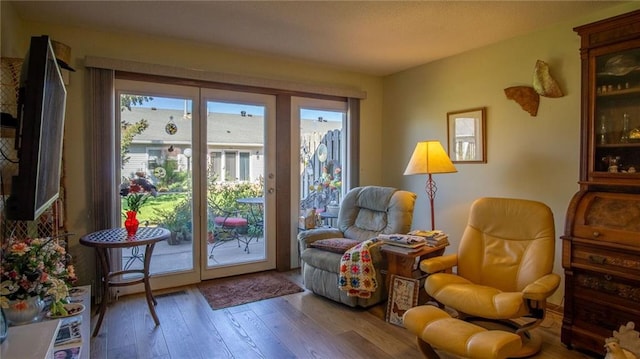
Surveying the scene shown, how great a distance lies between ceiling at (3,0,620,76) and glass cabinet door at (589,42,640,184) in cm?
56

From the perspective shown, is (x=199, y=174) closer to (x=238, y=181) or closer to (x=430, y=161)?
(x=238, y=181)

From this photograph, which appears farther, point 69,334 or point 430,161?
point 430,161

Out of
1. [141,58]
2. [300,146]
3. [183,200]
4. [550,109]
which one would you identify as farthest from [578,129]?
[141,58]

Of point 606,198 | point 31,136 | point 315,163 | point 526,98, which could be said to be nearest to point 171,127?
point 315,163

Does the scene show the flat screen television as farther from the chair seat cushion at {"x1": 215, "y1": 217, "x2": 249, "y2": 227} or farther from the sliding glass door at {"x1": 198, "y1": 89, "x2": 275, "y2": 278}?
the chair seat cushion at {"x1": 215, "y1": 217, "x2": 249, "y2": 227}

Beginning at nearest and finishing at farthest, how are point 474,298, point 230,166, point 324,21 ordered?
point 474,298 < point 324,21 < point 230,166

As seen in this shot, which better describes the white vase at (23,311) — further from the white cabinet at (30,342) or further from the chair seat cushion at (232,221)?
the chair seat cushion at (232,221)

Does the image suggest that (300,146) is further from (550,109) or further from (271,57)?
(550,109)

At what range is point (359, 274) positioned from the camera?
2922 mm

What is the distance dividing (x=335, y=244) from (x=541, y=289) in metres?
1.63

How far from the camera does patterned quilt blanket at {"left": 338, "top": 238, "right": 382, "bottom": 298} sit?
2914 mm

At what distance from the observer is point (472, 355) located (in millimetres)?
1810

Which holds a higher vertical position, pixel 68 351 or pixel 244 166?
pixel 244 166

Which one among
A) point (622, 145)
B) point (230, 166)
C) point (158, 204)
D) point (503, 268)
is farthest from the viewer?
point (230, 166)
